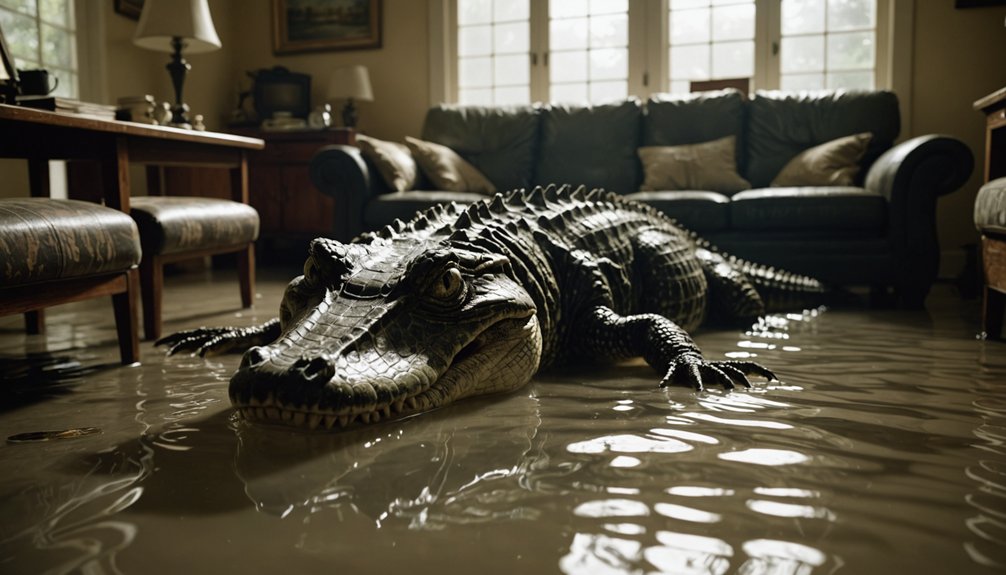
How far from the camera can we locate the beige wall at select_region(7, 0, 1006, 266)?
552 cm

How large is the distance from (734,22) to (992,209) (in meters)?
3.93

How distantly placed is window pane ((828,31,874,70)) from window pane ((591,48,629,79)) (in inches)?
62.3

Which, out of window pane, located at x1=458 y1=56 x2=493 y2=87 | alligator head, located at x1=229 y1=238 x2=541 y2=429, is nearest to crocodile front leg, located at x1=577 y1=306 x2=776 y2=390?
alligator head, located at x1=229 y1=238 x2=541 y2=429

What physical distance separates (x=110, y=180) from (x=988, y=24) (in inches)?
227

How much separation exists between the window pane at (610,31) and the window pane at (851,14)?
1.56m

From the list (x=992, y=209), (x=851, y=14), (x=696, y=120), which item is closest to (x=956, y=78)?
(x=851, y=14)

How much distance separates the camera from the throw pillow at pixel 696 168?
15.7ft

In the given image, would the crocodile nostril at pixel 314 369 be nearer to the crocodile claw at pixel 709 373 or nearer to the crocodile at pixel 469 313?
the crocodile at pixel 469 313

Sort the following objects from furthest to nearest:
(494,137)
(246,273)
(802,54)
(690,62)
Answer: (690,62) < (802,54) < (494,137) < (246,273)

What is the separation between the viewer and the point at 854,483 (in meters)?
1.33

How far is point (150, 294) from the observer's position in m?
2.88

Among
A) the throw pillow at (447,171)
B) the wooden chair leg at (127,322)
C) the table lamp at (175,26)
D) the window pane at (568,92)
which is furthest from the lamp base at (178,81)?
the window pane at (568,92)

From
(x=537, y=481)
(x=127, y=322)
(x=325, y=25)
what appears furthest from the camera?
(x=325, y=25)

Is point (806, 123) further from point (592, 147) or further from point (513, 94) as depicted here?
point (513, 94)
